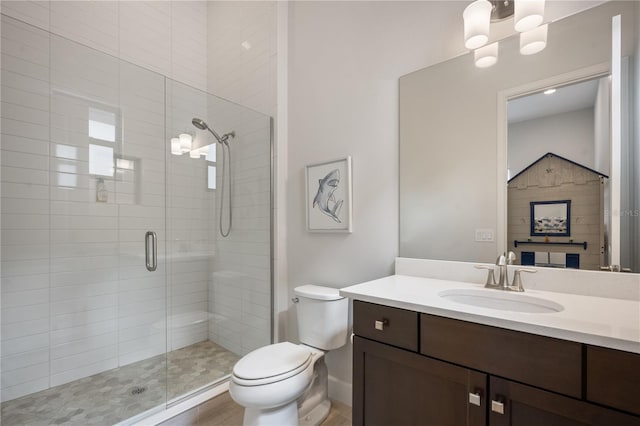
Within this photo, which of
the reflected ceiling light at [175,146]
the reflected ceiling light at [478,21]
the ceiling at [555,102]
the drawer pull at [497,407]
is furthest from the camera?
the reflected ceiling light at [175,146]

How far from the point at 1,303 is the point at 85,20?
6.70ft

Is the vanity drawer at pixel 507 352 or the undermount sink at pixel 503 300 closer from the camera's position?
the vanity drawer at pixel 507 352

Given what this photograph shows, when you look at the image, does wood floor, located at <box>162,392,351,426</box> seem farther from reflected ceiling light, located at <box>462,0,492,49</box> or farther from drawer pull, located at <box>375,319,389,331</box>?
reflected ceiling light, located at <box>462,0,492,49</box>

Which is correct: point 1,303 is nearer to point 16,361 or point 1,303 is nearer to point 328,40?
point 16,361

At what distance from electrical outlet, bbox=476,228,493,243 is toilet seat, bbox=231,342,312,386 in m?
1.05

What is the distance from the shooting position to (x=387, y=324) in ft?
3.67

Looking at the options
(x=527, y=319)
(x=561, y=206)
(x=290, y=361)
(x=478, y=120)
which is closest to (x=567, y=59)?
(x=478, y=120)

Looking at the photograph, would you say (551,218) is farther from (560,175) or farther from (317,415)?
(317,415)

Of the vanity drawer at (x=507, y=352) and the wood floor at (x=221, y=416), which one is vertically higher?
the vanity drawer at (x=507, y=352)

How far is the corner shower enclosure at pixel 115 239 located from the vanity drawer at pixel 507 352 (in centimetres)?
154

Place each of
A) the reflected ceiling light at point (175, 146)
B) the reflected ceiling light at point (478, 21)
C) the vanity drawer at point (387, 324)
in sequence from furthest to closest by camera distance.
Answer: the reflected ceiling light at point (175, 146) < the reflected ceiling light at point (478, 21) < the vanity drawer at point (387, 324)

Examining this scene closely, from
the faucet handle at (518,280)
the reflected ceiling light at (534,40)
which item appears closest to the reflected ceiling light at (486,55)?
the reflected ceiling light at (534,40)

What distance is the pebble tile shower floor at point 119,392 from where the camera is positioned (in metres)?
1.64

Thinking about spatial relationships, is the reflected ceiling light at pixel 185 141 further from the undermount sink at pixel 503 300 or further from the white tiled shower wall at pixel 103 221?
the undermount sink at pixel 503 300
